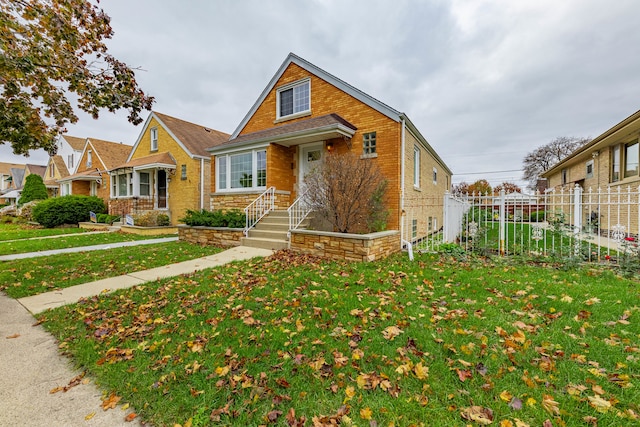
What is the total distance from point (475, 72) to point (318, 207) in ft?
46.3

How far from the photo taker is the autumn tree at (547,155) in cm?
3584

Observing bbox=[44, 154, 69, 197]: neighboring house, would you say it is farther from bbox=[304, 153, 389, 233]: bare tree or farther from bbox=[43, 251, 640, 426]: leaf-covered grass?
bbox=[43, 251, 640, 426]: leaf-covered grass

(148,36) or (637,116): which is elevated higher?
(148,36)

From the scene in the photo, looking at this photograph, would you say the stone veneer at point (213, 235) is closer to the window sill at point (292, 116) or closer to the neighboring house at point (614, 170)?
the window sill at point (292, 116)

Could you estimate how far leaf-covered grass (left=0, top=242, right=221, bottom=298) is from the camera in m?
5.43

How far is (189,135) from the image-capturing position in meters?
18.0

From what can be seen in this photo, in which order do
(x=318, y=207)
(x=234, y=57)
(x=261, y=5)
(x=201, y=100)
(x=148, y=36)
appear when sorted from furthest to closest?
(x=201, y=100) → (x=234, y=57) → (x=261, y=5) → (x=148, y=36) → (x=318, y=207)

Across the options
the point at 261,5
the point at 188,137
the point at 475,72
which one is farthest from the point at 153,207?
the point at 475,72

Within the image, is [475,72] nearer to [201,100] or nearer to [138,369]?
[138,369]

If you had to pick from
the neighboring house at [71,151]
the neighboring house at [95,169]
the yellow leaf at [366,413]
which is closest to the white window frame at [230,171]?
the yellow leaf at [366,413]

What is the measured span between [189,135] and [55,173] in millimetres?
24491

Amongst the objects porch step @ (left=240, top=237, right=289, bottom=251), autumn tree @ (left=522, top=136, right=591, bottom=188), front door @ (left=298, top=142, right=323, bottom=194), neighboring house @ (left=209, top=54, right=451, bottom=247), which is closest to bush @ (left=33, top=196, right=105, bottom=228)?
neighboring house @ (left=209, top=54, right=451, bottom=247)

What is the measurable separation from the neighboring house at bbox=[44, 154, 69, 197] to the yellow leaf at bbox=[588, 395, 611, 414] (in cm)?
4080

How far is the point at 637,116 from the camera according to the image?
332 inches
